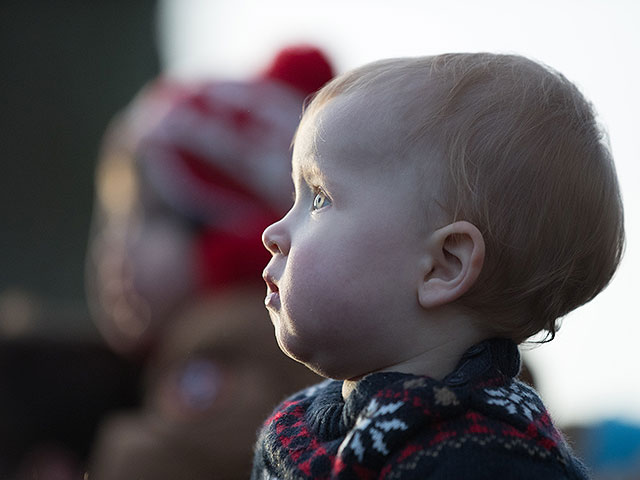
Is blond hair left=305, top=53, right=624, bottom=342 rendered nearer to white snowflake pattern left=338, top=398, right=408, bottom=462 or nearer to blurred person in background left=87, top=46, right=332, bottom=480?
white snowflake pattern left=338, top=398, right=408, bottom=462

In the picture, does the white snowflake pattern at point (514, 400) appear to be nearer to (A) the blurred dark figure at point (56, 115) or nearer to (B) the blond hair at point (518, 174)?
(B) the blond hair at point (518, 174)

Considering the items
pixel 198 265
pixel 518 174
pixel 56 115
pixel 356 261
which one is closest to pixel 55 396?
pixel 198 265

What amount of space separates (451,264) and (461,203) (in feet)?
0.22

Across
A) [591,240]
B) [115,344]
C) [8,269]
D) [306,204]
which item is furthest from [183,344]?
[8,269]

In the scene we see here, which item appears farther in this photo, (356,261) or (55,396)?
(55,396)

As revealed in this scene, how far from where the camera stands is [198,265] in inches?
84.0

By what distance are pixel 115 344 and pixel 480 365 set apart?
1.58 meters

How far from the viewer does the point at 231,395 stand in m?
1.92

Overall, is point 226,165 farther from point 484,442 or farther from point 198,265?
point 484,442

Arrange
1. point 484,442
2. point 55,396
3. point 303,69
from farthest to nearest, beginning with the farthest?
1. point 55,396
2. point 303,69
3. point 484,442

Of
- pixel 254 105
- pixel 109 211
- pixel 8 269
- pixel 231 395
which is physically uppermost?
pixel 254 105

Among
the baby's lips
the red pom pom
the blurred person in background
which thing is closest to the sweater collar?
the baby's lips

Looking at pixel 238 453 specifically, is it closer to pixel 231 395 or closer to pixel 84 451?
pixel 231 395

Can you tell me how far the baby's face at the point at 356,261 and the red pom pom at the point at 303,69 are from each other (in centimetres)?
125
